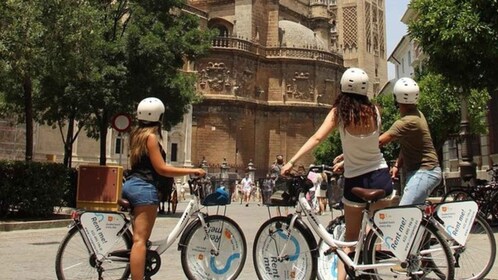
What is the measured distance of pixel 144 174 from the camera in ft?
14.8

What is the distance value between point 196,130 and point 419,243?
3739 centimetres

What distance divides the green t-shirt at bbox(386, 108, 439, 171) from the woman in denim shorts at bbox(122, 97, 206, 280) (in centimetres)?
193

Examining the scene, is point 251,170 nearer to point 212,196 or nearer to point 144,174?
point 212,196

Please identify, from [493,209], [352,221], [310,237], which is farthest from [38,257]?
[493,209]

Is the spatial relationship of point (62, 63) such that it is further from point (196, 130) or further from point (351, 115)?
point (196, 130)

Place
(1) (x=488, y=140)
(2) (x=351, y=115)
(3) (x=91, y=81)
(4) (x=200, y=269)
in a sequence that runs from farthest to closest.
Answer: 1. (1) (x=488, y=140)
2. (3) (x=91, y=81)
3. (4) (x=200, y=269)
4. (2) (x=351, y=115)

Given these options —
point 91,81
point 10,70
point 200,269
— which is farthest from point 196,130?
point 200,269

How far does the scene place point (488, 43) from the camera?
34.8 ft

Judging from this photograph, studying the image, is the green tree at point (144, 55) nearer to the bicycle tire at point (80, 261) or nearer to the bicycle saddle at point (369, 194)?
the bicycle tire at point (80, 261)

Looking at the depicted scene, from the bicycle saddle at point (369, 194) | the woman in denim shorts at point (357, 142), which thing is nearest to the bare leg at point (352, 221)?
the woman in denim shorts at point (357, 142)

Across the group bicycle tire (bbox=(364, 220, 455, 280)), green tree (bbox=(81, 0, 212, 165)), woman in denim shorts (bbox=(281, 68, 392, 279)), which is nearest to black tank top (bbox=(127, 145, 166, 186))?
woman in denim shorts (bbox=(281, 68, 392, 279))

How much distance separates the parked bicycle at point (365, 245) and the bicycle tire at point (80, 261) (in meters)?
1.16

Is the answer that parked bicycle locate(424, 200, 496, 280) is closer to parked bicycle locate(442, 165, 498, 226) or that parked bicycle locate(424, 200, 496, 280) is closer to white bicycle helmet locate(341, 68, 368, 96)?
white bicycle helmet locate(341, 68, 368, 96)

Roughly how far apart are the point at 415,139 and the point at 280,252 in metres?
1.77
